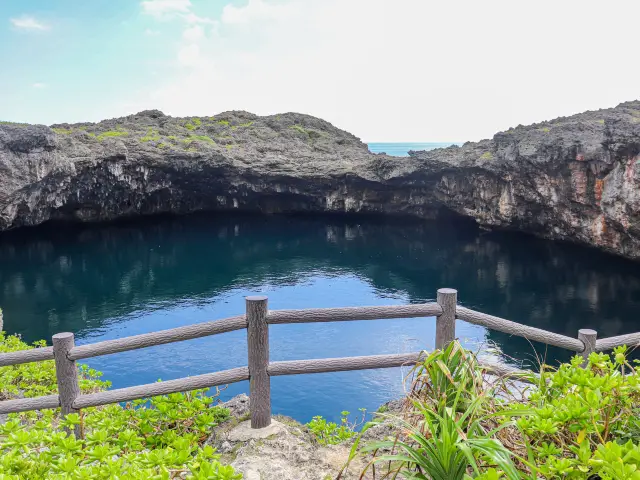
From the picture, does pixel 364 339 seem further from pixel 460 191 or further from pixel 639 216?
pixel 460 191

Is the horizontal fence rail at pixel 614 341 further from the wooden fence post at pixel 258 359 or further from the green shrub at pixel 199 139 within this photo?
the green shrub at pixel 199 139

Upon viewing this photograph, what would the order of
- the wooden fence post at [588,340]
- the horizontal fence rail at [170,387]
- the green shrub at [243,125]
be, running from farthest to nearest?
the green shrub at [243,125]
the wooden fence post at [588,340]
the horizontal fence rail at [170,387]

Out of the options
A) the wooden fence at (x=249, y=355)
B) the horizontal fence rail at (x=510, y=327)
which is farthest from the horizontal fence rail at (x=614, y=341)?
the wooden fence at (x=249, y=355)

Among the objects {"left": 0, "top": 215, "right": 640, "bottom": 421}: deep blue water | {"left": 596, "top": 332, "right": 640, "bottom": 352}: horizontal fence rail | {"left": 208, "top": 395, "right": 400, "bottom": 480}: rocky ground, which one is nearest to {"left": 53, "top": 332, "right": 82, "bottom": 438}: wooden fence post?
{"left": 208, "top": 395, "right": 400, "bottom": 480}: rocky ground

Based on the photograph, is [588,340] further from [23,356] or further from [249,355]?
[23,356]

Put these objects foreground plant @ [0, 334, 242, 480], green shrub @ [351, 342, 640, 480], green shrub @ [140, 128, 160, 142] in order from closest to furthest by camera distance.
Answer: green shrub @ [351, 342, 640, 480], foreground plant @ [0, 334, 242, 480], green shrub @ [140, 128, 160, 142]

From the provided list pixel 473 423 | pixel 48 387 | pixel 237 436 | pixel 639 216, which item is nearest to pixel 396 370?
pixel 48 387

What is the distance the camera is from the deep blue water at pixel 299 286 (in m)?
16.1

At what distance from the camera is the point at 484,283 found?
83.4 feet

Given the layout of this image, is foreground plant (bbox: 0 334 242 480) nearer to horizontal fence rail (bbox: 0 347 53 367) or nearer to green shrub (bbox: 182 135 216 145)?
horizontal fence rail (bbox: 0 347 53 367)

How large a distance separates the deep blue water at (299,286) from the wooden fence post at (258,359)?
25.7 ft

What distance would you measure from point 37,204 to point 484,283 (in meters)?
27.2

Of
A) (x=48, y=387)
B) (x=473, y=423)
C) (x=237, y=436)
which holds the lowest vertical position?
(x=48, y=387)

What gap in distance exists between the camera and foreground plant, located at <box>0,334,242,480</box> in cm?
256
